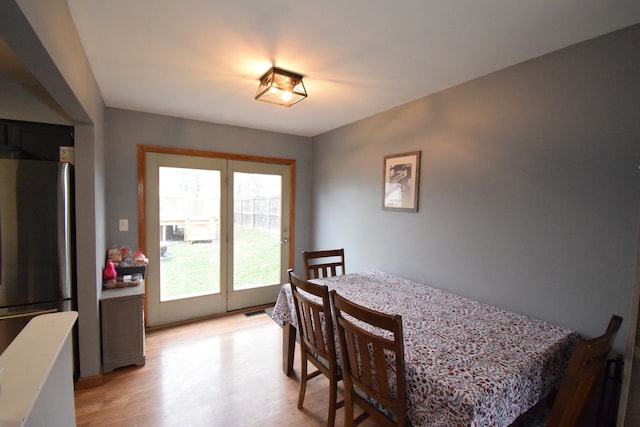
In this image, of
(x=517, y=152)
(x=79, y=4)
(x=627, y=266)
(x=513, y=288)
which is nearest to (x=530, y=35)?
(x=517, y=152)

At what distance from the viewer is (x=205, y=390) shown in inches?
86.4

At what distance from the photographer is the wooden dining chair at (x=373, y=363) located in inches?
48.9

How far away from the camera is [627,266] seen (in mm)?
1490

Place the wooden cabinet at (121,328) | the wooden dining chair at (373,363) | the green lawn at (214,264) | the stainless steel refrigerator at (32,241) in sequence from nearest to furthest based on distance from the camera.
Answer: the wooden dining chair at (373,363) → the stainless steel refrigerator at (32,241) → the wooden cabinet at (121,328) → the green lawn at (214,264)

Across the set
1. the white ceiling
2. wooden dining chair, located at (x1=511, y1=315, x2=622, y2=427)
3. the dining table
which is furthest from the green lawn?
wooden dining chair, located at (x1=511, y1=315, x2=622, y2=427)

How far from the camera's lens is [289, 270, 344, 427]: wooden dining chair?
1649 millimetres

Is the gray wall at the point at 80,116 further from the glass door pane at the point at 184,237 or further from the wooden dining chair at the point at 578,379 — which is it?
the wooden dining chair at the point at 578,379

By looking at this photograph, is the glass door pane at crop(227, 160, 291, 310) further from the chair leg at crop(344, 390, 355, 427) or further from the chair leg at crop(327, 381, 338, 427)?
the chair leg at crop(344, 390, 355, 427)

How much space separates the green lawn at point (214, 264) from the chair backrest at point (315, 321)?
1.93m

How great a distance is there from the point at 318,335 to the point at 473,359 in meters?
0.86

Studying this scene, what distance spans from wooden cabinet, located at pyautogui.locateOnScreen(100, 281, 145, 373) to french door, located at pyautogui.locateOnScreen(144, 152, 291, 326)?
2.61 ft

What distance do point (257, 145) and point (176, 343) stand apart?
7.92 feet

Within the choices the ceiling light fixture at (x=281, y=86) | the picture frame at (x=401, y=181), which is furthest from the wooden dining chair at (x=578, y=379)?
the ceiling light fixture at (x=281, y=86)

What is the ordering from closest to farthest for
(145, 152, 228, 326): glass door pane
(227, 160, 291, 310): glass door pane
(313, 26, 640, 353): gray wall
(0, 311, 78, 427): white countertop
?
(0, 311, 78, 427): white countertop
(313, 26, 640, 353): gray wall
(145, 152, 228, 326): glass door pane
(227, 160, 291, 310): glass door pane
